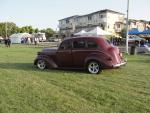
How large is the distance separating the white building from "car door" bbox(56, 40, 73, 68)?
253ft

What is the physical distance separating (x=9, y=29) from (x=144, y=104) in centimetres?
11719

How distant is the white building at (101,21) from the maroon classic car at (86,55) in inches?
3038

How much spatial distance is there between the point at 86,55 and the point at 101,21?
85365 millimetres

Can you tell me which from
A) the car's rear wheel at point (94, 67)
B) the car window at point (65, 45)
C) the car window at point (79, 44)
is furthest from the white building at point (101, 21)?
the car's rear wheel at point (94, 67)

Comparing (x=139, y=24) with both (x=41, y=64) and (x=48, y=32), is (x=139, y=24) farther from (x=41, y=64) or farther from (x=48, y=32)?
(x=41, y=64)

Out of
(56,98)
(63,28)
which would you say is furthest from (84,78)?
(63,28)

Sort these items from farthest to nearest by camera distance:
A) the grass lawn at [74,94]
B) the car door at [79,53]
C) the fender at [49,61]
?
the fender at [49,61] → the car door at [79,53] → the grass lawn at [74,94]

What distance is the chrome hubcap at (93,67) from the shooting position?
42.8ft

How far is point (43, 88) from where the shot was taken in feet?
30.9

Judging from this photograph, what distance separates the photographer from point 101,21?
3844 inches

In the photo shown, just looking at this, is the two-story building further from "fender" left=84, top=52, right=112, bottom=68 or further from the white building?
"fender" left=84, top=52, right=112, bottom=68

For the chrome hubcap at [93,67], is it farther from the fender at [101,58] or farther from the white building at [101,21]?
the white building at [101,21]

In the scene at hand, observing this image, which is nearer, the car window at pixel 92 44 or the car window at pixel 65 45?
the car window at pixel 92 44

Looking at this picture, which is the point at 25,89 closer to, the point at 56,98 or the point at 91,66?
the point at 56,98
